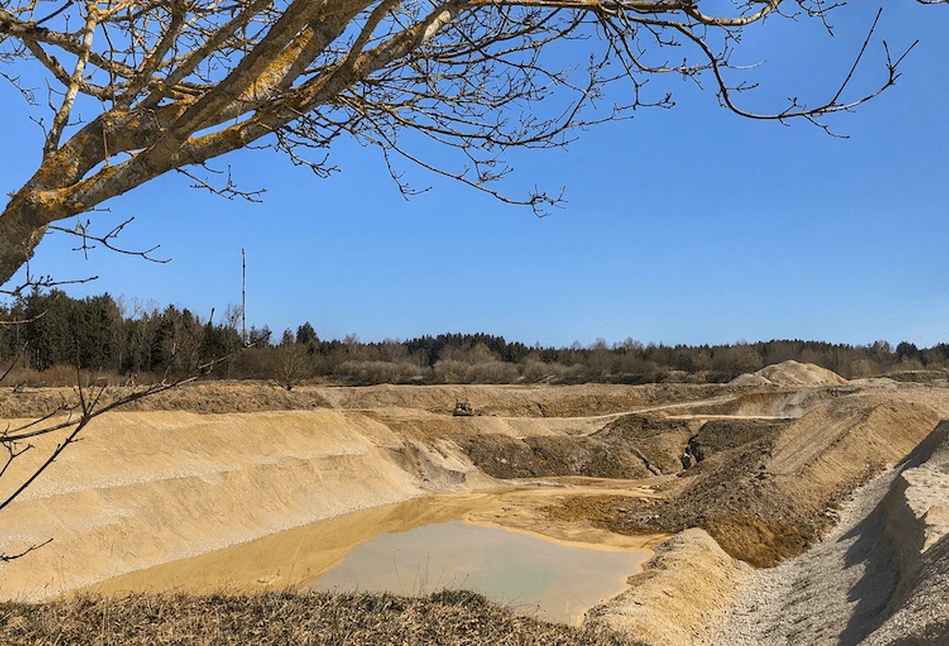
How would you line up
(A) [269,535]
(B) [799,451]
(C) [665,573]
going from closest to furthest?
(C) [665,573] < (A) [269,535] < (B) [799,451]

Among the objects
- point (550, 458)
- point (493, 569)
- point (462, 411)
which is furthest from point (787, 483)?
point (462, 411)

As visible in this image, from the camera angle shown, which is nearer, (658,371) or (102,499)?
(102,499)

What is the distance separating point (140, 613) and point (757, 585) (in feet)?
46.9

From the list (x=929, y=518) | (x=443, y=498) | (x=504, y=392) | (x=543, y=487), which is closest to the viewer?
(x=929, y=518)

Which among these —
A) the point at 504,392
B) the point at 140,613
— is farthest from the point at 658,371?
the point at 140,613

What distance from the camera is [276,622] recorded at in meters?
5.69

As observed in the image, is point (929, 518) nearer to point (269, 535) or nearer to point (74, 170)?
point (74, 170)

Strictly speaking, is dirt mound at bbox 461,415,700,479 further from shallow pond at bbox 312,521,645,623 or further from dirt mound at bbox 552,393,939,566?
shallow pond at bbox 312,521,645,623

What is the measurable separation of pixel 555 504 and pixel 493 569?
878cm

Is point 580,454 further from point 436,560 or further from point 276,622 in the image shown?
point 276,622

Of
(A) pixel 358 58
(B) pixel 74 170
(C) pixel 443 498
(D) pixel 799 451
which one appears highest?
(A) pixel 358 58

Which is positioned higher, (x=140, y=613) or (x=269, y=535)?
(x=140, y=613)

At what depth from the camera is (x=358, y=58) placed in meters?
3.66

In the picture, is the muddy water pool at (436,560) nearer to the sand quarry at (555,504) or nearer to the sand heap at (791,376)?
the sand quarry at (555,504)
